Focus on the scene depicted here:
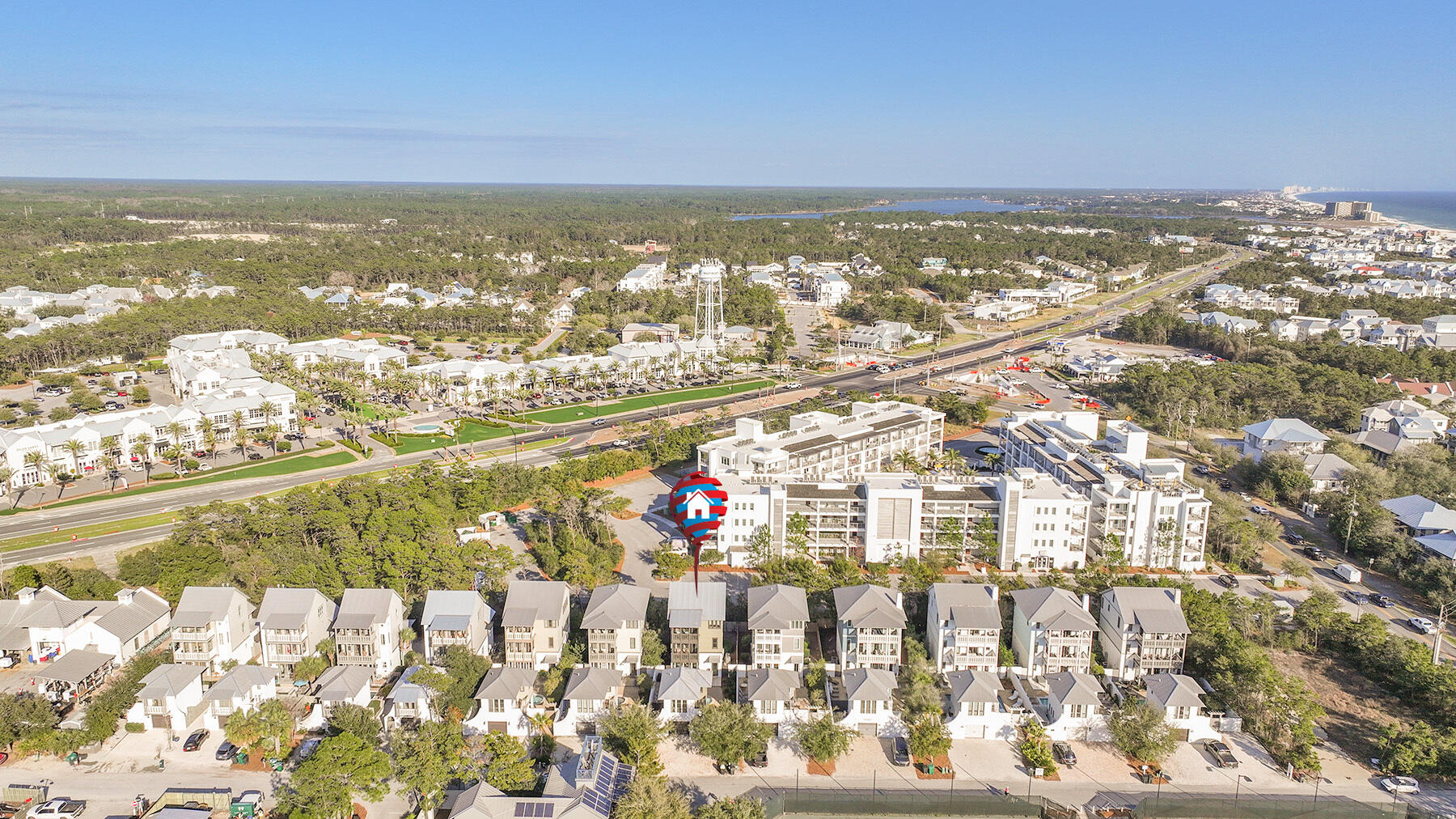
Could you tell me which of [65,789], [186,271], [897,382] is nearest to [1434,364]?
[897,382]

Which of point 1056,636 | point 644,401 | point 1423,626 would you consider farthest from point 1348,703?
point 644,401

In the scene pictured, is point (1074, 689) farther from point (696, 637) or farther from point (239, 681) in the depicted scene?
point (239, 681)

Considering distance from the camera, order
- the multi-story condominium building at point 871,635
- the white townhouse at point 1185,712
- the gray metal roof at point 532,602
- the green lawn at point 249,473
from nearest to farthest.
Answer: the white townhouse at point 1185,712 < the multi-story condominium building at point 871,635 < the gray metal roof at point 532,602 < the green lawn at point 249,473

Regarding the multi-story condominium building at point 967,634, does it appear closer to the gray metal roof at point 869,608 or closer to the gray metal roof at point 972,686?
the gray metal roof at point 972,686

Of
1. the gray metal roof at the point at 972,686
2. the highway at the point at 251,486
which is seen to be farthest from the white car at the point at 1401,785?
the highway at the point at 251,486

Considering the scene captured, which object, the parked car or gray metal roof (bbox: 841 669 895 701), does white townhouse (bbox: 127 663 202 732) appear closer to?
gray metal roof (bbox: 841 669 895 701)

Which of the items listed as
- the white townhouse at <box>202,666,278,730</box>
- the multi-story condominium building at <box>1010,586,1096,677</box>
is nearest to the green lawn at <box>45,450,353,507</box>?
the white townhouse at <box>202,666,278,730</box>

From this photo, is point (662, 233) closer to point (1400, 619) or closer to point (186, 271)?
point (186, 271)
